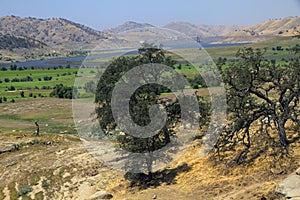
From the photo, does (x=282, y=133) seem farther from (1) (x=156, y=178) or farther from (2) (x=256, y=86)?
(1) (x=156, y=178)

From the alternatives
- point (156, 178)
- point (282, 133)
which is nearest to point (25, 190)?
point (156, 178)

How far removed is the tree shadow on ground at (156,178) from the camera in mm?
27016

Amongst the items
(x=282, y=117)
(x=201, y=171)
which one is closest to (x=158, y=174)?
(x=201, y=171)

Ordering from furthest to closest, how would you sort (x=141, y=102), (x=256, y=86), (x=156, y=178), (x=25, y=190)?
(x=25, y=190) < (x=156, y=178) < (x=141, y=102) < (x=256, y=86)

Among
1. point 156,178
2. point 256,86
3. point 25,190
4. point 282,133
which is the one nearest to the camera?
point 282,133

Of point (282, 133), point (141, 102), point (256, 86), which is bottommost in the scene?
point (282, 133)

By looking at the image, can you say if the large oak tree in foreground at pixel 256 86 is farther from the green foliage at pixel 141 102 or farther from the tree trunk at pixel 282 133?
the green foliage at pixel 141 102

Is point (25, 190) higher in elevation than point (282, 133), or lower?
lower

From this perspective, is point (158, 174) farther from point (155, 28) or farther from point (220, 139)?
point (155, 28)

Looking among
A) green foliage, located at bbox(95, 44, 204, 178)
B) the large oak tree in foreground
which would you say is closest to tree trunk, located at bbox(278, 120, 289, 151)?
the large oak tree in foreground

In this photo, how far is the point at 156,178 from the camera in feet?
92.8

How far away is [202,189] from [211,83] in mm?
6926

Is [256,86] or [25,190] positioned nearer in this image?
[256,86]

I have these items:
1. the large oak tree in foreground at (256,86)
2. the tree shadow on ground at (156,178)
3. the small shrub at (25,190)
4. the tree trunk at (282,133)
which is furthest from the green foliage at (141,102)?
the tree trunk at (282,133)
